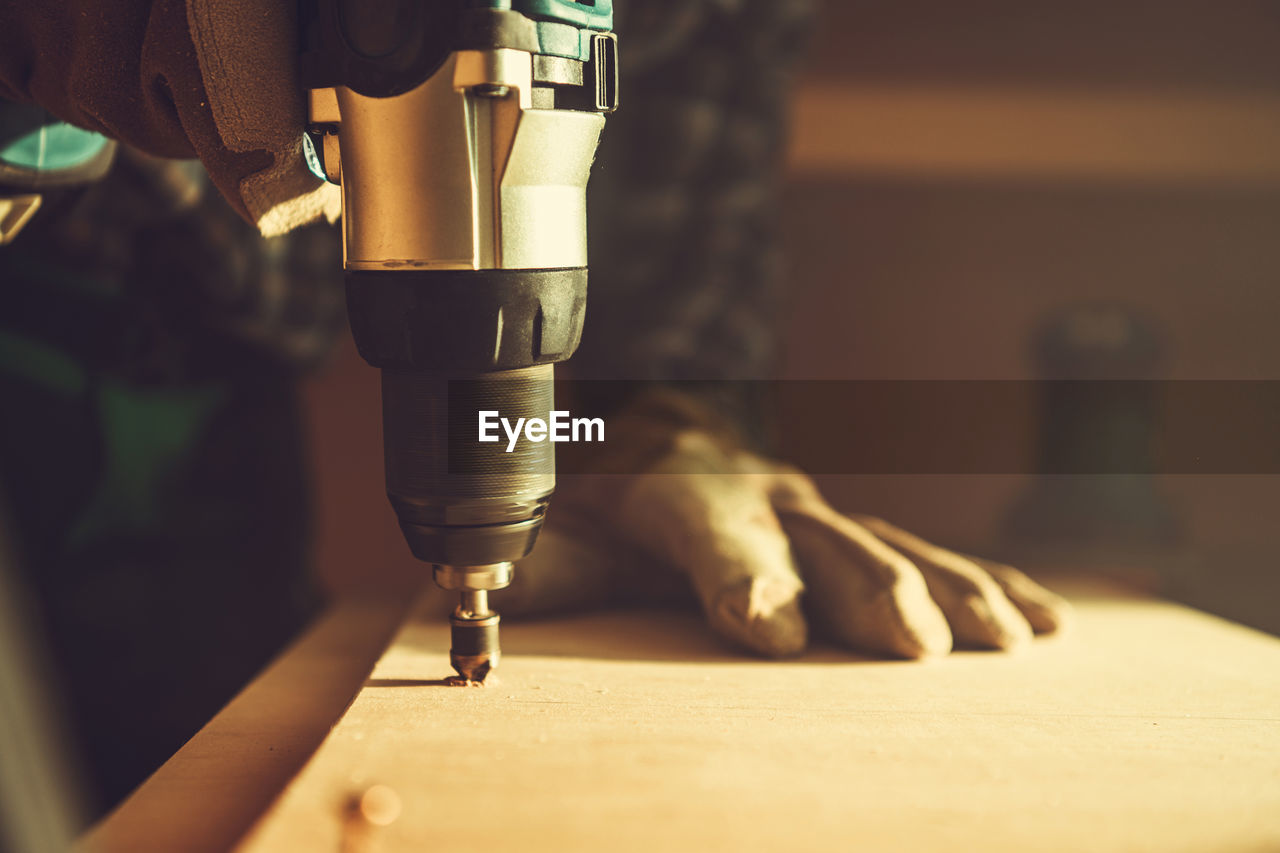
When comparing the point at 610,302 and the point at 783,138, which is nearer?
the point at 610,302

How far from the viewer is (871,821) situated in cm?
34

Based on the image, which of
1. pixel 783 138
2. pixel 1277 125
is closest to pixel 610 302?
pixel 783 138

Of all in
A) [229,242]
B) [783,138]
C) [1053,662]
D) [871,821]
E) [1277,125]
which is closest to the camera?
[871,821]

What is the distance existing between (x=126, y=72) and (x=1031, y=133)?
1003mm

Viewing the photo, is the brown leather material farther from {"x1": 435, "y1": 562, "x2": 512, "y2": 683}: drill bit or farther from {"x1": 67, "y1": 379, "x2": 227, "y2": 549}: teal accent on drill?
{"x1": 67, "y1": 379, "x2": 227, "y2": 549}: teal accent on drill

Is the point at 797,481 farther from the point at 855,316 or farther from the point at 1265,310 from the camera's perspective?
the point at 1265,310

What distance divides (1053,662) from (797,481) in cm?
20

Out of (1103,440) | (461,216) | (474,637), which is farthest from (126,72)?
(1103,440)

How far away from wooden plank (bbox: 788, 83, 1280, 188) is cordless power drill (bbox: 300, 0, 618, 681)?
823 millimetres

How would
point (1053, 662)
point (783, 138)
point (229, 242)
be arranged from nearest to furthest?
point (1053, 662)
point (229, 242)
point (783, 138)

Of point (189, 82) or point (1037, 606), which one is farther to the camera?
point (1037, 606)

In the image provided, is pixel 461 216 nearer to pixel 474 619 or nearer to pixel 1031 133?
pixel 474 619

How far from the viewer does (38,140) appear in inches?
19.6

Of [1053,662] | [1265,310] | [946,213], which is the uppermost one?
[946,213]
